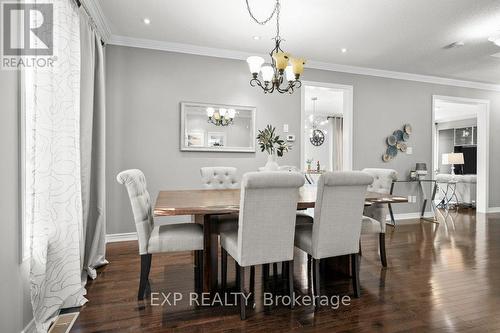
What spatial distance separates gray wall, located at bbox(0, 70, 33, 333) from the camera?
4.56ft

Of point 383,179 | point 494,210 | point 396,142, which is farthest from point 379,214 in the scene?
point 494,210

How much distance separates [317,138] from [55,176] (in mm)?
8535

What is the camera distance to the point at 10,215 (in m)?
1.45

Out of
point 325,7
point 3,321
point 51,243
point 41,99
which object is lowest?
point 3,321

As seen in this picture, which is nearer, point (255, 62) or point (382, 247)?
point (255, 62)

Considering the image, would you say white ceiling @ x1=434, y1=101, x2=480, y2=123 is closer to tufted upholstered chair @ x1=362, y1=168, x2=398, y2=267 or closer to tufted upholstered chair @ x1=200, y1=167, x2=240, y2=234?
tufted upholstered chair @ x1=362, y1=168, x2=398, y2=267

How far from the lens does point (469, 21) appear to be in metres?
3.20

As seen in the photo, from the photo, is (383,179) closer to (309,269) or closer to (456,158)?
(309,269)

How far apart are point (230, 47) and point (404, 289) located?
3.57m

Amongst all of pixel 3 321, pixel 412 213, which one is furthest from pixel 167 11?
pixel 412 213

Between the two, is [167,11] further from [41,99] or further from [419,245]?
[419,245]

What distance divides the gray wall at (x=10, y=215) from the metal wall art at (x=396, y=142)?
5.19 m

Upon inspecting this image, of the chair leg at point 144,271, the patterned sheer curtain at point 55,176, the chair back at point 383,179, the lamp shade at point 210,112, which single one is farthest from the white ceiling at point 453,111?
the patterned sheer curtain at point 55,176

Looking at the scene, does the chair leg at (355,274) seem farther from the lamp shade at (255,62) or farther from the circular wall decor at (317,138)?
the circular wall decor at (317,138)
